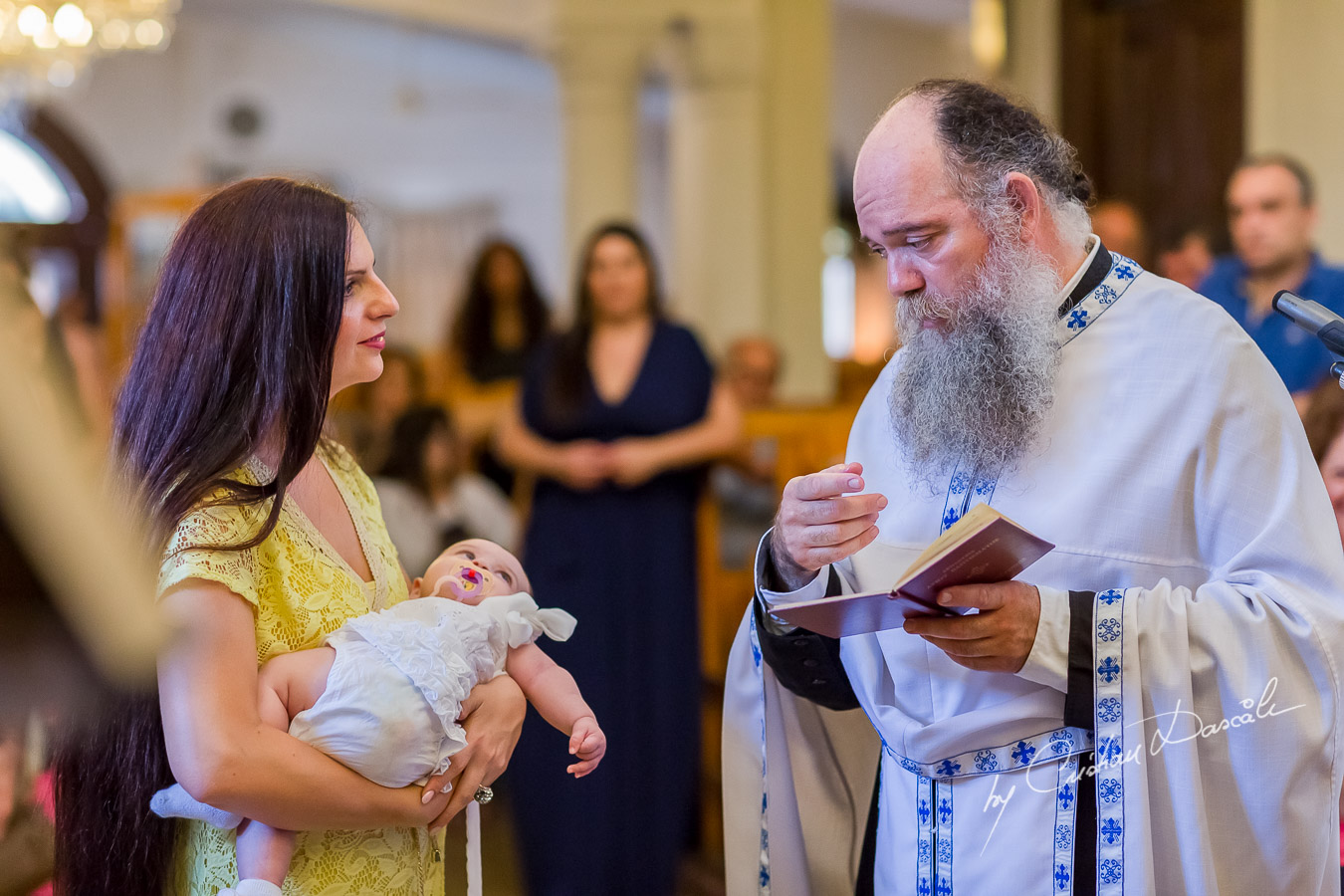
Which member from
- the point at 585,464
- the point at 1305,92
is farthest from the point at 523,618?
the point at 1305,92

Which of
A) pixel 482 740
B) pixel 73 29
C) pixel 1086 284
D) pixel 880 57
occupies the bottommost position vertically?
pixel 482 740

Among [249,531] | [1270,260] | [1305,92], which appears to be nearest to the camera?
[249,531]

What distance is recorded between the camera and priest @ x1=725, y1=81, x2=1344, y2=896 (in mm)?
1793

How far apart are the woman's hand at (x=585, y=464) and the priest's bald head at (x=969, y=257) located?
2.21 meters

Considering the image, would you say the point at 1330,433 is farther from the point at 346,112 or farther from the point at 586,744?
the point at 346,112

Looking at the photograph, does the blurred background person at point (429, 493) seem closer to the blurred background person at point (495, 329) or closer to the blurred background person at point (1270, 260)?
the blurred background person at point (495, 329)

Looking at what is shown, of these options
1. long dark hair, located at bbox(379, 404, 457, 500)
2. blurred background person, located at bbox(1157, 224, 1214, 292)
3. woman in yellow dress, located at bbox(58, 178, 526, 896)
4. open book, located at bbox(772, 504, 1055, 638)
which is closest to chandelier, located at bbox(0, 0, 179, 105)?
long dark hair, located at bbox(379, 404, 457, 500)

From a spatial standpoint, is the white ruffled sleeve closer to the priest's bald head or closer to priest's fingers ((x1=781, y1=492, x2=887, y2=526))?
priest's fingers ((x1=781, y1=492, x2=887, y2=526))

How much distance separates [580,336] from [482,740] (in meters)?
2.72

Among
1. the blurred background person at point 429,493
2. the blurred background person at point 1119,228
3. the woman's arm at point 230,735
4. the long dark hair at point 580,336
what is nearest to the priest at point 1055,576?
the woman's arm at point 230,735

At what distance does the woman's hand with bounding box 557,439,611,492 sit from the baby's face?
83.7 inches

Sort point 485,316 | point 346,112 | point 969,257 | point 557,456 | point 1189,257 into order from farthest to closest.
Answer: point 346,112 < point 485,316 < point 1189,257 < point 557,456 < point 969,257

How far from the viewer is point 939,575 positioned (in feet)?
5.27

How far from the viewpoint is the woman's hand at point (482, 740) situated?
174 cm
